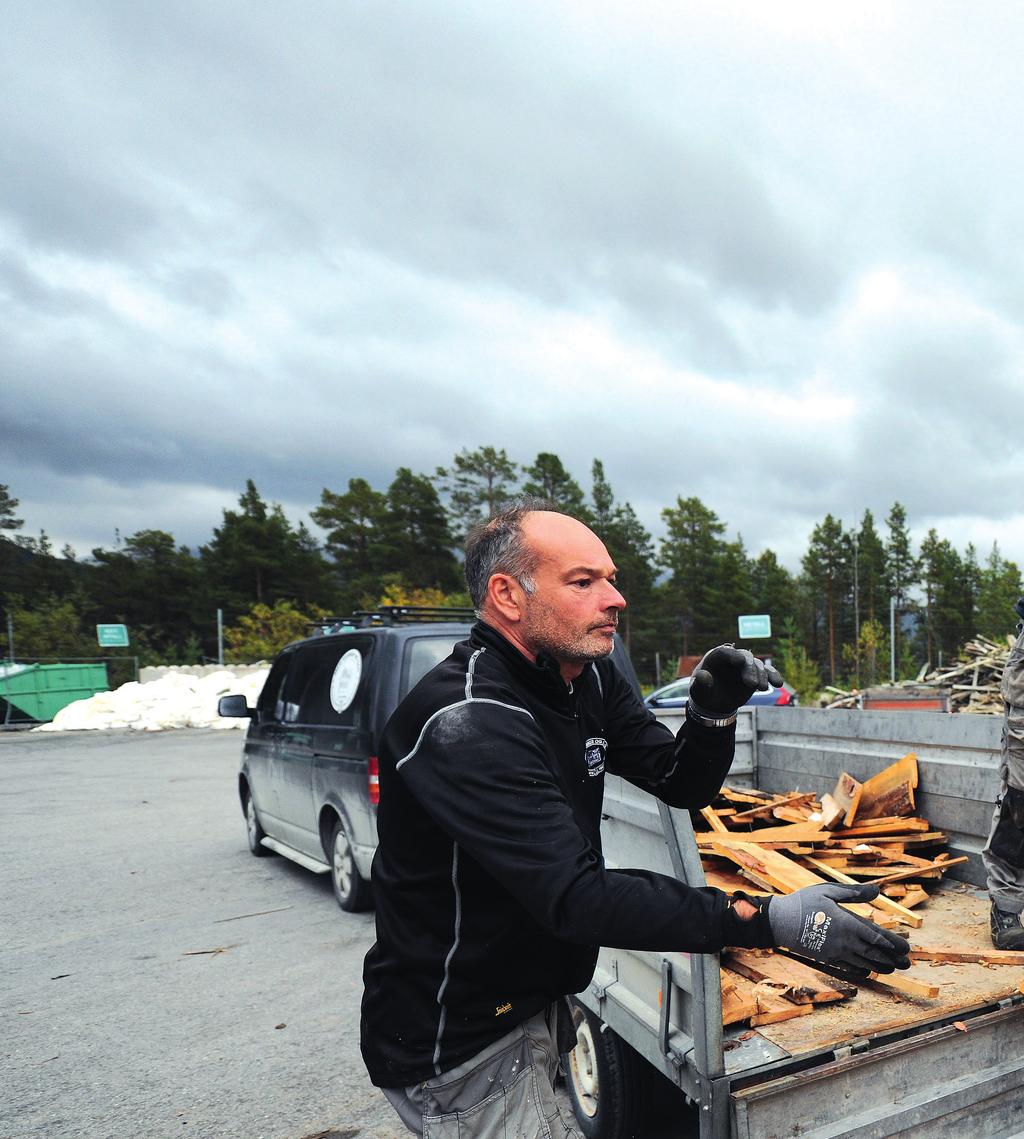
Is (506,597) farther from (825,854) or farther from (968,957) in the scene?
(825,854)

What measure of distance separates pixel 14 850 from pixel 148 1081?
254 inches

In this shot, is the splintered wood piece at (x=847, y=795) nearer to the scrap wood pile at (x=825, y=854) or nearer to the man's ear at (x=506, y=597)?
the scrap wood pile at (x=825, y=854)

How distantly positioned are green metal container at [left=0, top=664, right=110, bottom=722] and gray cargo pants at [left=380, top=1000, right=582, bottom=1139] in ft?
93.0

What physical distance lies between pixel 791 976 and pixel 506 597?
5.66 ft

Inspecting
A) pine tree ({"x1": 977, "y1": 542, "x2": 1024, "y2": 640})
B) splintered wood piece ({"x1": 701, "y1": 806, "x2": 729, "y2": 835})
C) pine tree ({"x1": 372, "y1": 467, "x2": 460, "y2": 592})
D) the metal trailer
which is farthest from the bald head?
pine tree ({"x1": 977, "y1": 542, "x2": 1024, "y2": 640})

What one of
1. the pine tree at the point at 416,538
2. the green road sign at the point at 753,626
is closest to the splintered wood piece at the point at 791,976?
the green road sign at the point at 753,626

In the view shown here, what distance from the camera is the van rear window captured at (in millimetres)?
6055

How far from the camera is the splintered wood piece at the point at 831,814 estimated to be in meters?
4.23

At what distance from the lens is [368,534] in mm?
65500

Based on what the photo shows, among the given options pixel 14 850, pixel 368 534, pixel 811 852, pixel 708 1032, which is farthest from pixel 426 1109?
pixel 368 534

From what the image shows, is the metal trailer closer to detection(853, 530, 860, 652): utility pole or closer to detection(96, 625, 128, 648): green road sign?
detection(96, 625, 128, 648): green road sign

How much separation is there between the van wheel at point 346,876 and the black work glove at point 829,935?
5.05 metres

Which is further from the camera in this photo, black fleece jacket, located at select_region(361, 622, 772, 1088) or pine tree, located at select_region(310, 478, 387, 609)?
pine tree, located at select_region(310, 478, 387, 609)

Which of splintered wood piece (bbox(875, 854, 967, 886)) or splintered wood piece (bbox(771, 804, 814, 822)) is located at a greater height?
splintered wood piece (bbox(771, 804, 814, 822))
